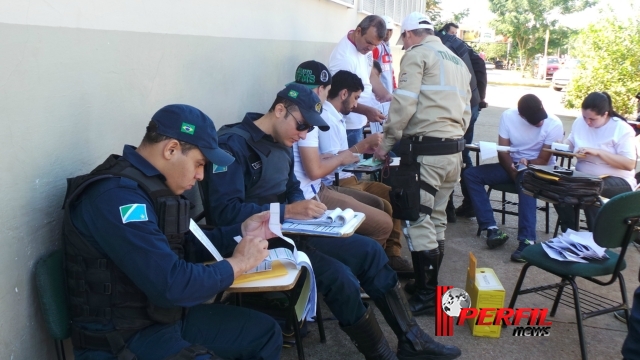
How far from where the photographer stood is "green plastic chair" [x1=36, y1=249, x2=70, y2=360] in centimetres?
215

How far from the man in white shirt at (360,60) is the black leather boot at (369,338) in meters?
2.68

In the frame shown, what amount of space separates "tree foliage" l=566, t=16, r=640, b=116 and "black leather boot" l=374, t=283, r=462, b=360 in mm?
10414

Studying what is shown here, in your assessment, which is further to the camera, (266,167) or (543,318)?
(543,318)

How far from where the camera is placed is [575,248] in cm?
355

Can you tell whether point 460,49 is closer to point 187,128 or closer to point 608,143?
point 608,143

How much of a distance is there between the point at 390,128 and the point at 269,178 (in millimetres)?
1255

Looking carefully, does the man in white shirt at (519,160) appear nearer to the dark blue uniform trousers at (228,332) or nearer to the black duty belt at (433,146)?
the black duty belt at (433,146)

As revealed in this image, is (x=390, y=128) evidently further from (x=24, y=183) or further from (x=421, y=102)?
(x=24, y=183)

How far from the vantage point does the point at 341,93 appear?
4.52 m

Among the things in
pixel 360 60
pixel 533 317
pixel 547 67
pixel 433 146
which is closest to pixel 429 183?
pixel 433 146

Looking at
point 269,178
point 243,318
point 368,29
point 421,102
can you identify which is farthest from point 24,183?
point 368,29

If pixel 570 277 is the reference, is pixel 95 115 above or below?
above

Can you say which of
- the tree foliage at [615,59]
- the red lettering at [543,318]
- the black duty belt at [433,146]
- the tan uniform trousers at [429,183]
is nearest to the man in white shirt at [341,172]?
the tan uniform trousers at [429,183]

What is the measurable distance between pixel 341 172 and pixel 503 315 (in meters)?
1.73
